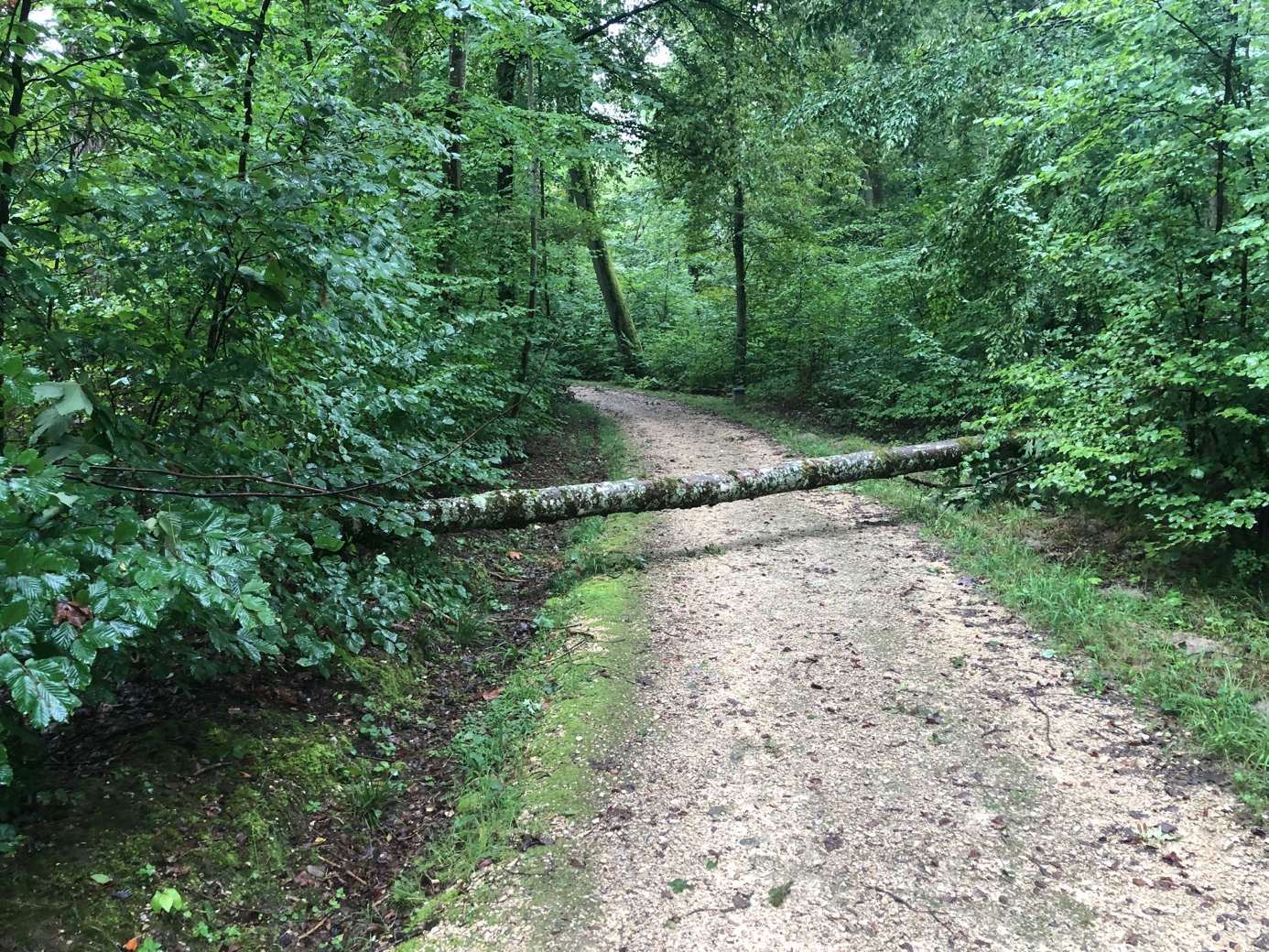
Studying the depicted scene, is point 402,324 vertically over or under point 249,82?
under

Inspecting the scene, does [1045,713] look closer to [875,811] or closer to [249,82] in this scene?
[875,811]

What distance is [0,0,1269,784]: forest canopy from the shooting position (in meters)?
2.44

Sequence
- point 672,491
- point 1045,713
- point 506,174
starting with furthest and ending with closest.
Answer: point 506,174 → point 672,491 → point 1045,713

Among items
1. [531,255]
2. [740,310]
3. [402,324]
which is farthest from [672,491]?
[740,310]

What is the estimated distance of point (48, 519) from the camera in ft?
7.01

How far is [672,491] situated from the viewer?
764cm

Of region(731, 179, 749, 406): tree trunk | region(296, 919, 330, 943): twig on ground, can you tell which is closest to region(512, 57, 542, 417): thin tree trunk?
region(731, 179, 749, 406): tree trunk

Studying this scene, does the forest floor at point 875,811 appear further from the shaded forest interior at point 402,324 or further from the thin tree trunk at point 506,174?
the thin tree trunk at point 506,174

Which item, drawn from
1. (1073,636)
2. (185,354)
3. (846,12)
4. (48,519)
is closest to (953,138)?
(846,12)

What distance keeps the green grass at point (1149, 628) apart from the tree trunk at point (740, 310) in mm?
10273

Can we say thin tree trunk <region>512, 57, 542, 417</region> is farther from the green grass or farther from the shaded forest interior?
the green grass

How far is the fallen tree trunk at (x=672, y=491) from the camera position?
612 centimetres

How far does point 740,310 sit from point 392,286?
44.5ft

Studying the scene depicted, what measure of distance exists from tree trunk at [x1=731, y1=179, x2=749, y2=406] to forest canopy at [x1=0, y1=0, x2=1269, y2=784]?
4064 millimetres
